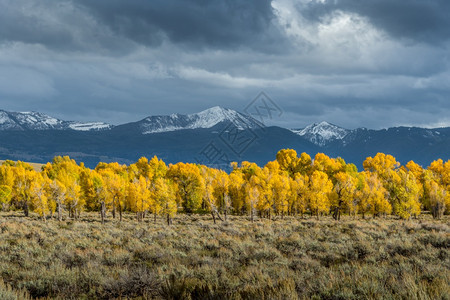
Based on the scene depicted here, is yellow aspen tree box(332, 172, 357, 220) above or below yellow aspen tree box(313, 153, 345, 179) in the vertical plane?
below

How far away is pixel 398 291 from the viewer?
728 cm

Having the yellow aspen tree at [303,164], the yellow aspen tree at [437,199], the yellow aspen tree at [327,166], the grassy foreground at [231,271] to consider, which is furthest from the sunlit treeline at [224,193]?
the grassy foreground at [231,271]

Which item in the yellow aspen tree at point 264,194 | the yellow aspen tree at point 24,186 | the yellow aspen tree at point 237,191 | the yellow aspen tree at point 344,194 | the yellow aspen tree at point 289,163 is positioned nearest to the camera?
the yellow aspen tree at point 344,194

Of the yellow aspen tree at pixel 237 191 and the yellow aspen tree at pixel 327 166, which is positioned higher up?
the yellow aspen tree at pixel 327 166

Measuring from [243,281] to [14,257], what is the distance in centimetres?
1140

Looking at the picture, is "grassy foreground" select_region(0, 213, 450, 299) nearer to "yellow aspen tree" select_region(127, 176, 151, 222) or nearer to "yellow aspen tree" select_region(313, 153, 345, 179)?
"yellow aspen tree" select_region(127, 176, 151, 222)

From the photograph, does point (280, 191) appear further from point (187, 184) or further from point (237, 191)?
point (187, 184)

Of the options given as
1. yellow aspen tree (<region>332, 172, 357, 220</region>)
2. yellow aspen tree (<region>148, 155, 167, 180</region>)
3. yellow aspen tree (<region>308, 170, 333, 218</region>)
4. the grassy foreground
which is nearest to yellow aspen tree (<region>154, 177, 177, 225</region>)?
yellow aspen tree (<region>308, 170, 333, 218</region>)

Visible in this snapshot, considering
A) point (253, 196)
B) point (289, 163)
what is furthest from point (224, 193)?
point (289, 163)

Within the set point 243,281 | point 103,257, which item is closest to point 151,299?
point 243,281

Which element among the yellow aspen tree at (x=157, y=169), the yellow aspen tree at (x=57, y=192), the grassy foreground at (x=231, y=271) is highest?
the yellow aspen tree at (x=157, y=169)

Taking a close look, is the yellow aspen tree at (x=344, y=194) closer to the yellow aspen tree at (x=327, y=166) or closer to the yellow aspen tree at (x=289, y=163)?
the yellow aspen tree at (x=327, y=166)

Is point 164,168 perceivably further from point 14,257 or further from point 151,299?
point 151,299

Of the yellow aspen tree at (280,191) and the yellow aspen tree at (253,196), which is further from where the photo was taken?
the yellow aspen tree at (280,191)
